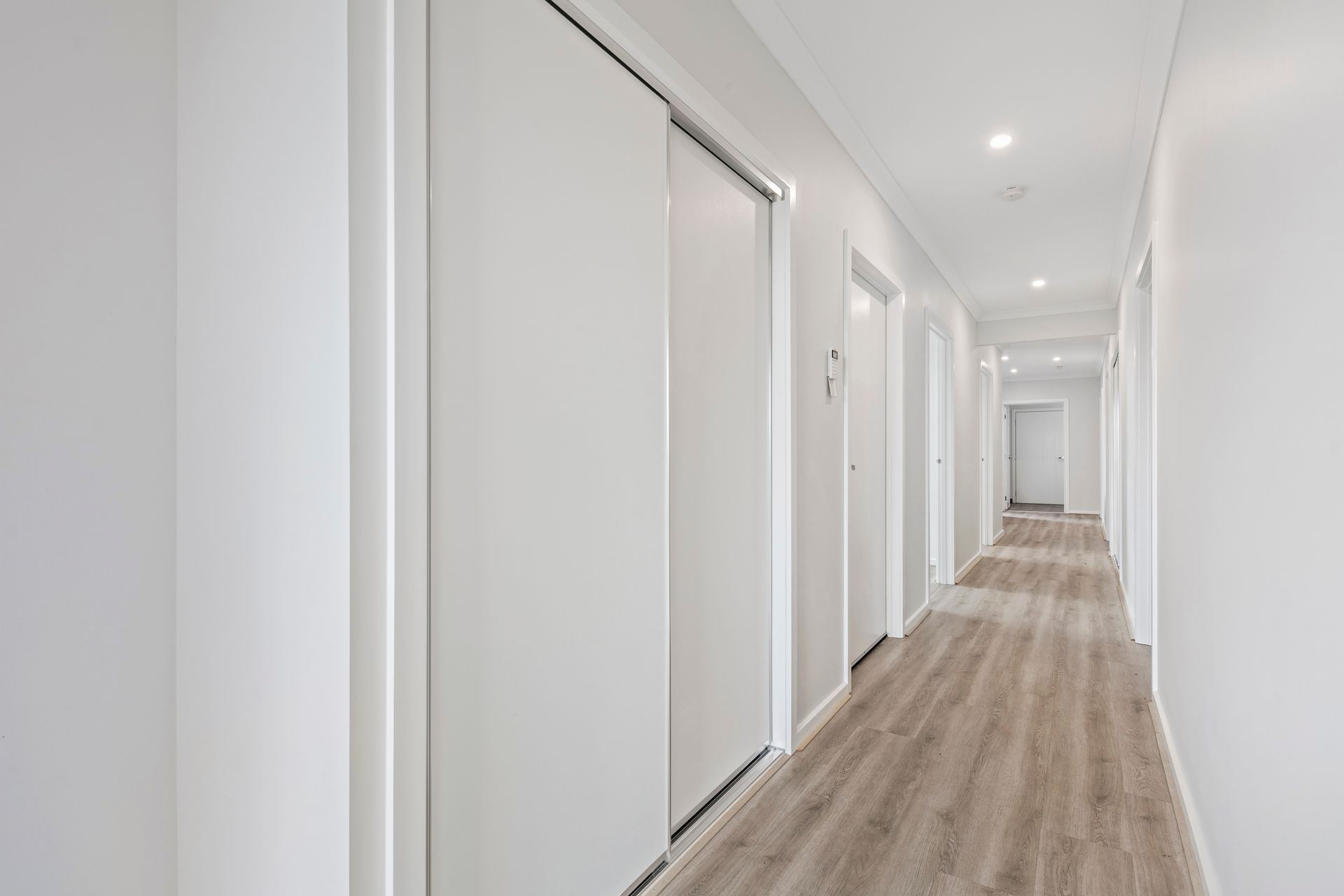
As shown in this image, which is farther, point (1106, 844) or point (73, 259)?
point (1106, 844)

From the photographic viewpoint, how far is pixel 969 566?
20.2 ft

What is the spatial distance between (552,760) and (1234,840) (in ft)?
4.84

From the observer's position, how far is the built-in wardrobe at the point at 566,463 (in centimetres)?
116

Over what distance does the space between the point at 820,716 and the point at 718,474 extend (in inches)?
51.0

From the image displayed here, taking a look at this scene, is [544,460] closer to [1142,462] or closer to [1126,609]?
[1142,462]

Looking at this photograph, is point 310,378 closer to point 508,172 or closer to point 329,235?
point 329,235

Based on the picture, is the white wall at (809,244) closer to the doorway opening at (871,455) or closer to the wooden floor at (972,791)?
the doorway opening at (871,455)

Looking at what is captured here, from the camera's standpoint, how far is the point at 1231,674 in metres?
1.46

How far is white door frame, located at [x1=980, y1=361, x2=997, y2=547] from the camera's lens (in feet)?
23.9

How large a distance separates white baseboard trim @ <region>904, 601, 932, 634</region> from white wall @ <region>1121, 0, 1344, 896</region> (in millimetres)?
1947

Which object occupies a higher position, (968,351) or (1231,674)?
(968,351)

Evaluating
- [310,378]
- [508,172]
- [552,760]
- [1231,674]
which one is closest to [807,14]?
[508,172]

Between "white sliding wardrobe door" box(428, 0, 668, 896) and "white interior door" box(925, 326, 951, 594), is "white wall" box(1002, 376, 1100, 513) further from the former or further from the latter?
"white sliding wardrobe door" box(428, 0, 668, 896)

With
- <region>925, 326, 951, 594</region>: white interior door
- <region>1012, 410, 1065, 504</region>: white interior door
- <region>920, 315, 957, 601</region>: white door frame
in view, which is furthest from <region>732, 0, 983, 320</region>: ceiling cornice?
<region>1012, 410, 1065, 504</region>: white interior door
